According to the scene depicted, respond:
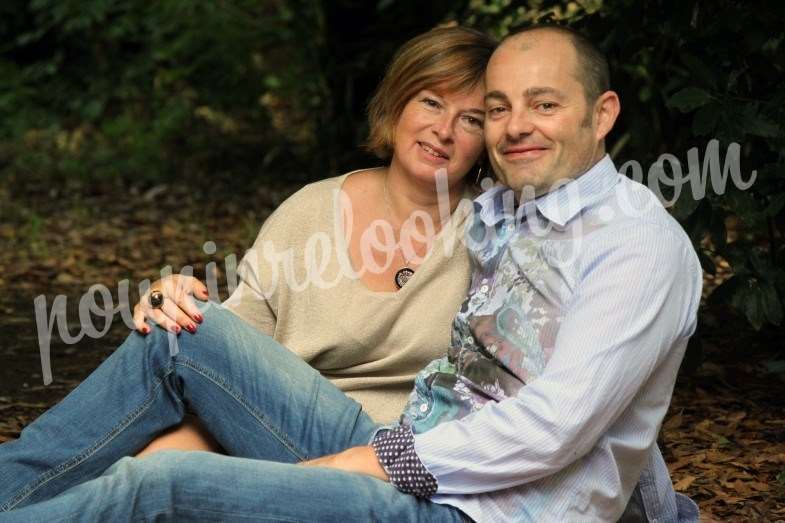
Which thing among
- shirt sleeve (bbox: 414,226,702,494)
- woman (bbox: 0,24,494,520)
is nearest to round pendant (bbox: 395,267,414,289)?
woman (bbox: 0,24,494,520)

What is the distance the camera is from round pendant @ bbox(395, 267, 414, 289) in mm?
3117

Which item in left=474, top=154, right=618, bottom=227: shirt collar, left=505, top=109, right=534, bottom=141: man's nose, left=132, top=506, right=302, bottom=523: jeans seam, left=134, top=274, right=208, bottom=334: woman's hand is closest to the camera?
left=132, top=506, right=302, bottom=523: jeans seam

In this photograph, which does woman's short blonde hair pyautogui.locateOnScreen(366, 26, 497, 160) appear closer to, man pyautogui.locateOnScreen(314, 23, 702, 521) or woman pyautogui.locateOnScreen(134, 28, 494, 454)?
woman pyautogui.locateOnScreen(134, 28, 494, 454)

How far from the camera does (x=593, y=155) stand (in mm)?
2715

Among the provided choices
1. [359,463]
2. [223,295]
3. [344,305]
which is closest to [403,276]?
[344,305]

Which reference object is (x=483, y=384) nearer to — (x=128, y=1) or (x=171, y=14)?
(x=171, y=14)

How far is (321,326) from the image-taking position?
309cm

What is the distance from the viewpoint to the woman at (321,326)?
2.74m

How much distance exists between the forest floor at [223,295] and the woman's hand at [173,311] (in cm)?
141

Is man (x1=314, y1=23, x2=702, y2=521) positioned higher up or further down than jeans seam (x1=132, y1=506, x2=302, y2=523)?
higher up

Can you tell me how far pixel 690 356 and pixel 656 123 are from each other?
103cm

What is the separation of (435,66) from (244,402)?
102 cm

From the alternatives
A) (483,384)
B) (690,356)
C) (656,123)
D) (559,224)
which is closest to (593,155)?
(559,224)

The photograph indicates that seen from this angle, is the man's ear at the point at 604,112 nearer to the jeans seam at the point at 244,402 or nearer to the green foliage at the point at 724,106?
the green foliage at the point at 724,106
